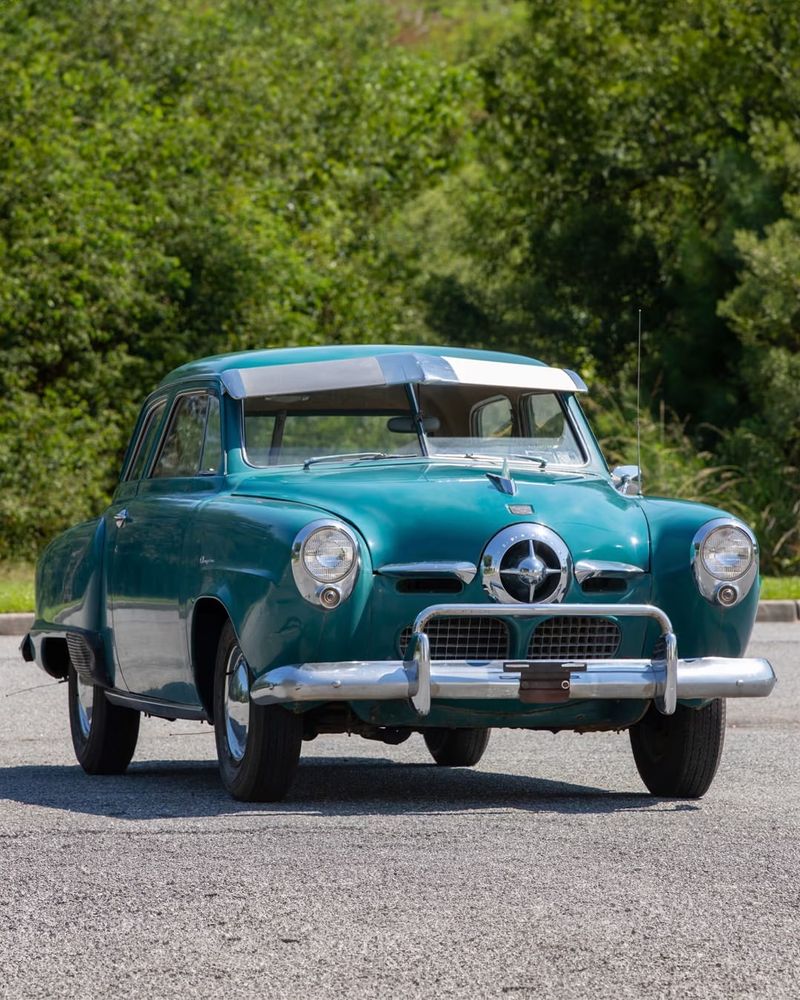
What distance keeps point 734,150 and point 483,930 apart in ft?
96.8

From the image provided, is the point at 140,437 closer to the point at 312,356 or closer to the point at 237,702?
the point at 312,356

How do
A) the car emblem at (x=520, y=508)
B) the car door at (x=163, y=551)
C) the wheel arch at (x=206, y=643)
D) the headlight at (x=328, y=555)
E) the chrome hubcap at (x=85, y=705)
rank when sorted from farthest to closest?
the chrome hubcap at (x=85, y=705) < the car door at (x=163, y=551) < the wheel arch at (x=206, y=643) < the car emblem at (x=520, y=508) < the headlight at (x=328, y=555)

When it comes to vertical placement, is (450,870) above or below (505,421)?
below

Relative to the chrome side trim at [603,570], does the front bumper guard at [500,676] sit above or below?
below

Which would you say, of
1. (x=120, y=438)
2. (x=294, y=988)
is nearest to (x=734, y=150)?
(x=120, y=438)

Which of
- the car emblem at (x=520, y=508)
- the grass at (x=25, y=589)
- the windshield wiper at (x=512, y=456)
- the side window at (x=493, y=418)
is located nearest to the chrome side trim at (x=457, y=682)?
the car emblem at (x=520, y=508)

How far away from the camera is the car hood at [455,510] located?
283 inches

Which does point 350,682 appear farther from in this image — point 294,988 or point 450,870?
point 294,988

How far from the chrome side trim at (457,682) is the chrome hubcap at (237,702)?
30cm

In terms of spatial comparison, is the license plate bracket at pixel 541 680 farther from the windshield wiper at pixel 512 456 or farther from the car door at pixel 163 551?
the car door at pixel 163 551

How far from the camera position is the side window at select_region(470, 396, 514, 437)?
857 centimetres

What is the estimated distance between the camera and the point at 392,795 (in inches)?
311

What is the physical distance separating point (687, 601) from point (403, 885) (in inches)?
86.9

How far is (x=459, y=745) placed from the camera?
359 inches
